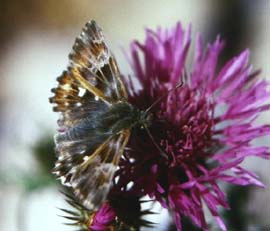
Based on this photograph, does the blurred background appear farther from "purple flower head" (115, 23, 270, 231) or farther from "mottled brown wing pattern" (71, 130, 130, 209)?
"mottled brown wing pattern" (71, 130, 130, 209)

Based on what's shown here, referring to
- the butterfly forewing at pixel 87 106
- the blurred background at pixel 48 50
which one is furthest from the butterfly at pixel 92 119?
the blurred background at pixel 48 50

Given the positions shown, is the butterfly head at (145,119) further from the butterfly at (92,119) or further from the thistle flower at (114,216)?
the thistle flower at (114,216)

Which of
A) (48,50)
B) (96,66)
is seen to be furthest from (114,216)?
(48,50)

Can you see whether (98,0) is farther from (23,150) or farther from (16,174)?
(16,174)

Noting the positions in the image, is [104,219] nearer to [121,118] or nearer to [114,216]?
[114,216]

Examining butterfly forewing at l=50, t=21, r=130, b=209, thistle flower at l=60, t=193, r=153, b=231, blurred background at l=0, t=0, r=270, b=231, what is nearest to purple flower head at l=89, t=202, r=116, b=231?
thistle flower at l=60, t=193, r=153, b=231

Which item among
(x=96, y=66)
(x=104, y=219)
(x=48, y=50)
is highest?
(x=48, y=50)

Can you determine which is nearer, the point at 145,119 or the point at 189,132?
the point at 145,119
